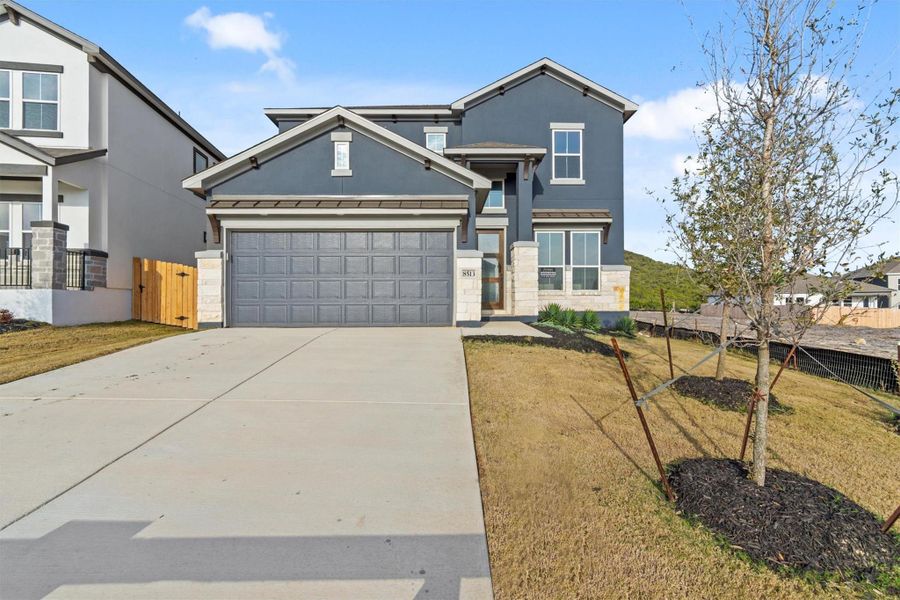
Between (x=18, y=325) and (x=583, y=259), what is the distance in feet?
53.9

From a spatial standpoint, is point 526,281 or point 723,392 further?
point 526,281

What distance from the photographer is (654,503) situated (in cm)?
364

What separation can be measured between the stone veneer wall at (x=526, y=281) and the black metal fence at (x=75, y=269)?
12656mm

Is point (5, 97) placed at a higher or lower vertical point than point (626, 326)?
higher

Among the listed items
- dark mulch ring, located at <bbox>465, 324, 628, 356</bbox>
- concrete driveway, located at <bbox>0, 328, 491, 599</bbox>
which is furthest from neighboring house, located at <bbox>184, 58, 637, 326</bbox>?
concrete driveway, located at <bbox>0, 328, 491, 599</bbox>

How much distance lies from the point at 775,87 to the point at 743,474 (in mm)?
3267

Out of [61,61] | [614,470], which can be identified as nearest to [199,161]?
[61,61]

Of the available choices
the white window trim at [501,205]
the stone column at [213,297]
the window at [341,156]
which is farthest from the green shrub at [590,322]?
the stone column at [213,297]

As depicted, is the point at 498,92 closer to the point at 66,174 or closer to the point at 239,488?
the point at 66,174

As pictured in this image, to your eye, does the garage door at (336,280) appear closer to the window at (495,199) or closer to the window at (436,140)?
the window at (495,199)

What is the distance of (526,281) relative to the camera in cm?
1409

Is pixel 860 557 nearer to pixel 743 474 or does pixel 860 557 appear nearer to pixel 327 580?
pixel 743 474

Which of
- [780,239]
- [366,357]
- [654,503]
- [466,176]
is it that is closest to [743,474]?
[654,503]

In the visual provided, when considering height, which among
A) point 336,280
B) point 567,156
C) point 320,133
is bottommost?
point 336,280
